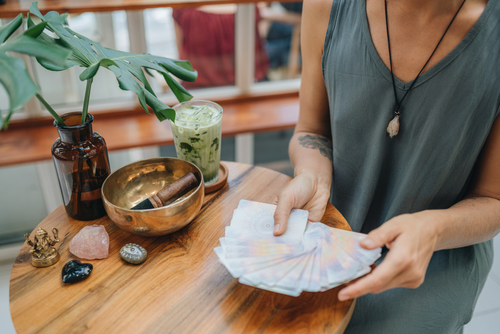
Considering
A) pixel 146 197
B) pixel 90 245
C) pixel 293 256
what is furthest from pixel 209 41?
pixel 293 256

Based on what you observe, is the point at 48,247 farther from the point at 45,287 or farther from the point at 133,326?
the point at 133,326

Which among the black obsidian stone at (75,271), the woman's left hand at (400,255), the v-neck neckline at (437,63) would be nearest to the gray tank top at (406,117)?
the v-neck neckline at (437,63)

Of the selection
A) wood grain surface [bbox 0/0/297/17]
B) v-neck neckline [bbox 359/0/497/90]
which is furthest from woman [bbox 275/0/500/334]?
wood grain surface [bbox 0/0/297/17]

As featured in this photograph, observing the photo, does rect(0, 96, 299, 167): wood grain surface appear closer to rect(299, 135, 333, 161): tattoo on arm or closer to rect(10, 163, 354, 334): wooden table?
rect(299, 135, 333, 161): tattoo on arm

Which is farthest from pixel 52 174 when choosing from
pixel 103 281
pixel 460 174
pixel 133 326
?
pixel 460 174

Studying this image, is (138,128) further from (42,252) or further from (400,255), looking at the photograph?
(400,255)

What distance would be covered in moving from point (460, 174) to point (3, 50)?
1.03m

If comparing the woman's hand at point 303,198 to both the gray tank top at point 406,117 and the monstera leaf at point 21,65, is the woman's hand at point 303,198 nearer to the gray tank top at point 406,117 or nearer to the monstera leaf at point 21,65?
the gray tank top at point 406,117

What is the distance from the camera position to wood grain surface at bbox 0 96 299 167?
1.71 m

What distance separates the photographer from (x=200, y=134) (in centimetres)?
94

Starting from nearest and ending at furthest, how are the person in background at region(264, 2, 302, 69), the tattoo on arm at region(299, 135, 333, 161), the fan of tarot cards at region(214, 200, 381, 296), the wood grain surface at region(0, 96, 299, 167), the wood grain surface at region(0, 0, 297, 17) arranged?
the fan of tarot cards at region(214, 200, 381, 296)
the tattoo on arm at region(299, 135, 333, 161)
the wood grain surface at region(0, 0, 297, 17)
the wood grain surface at region(0, 96, 299, 167)
the person in background at region(264, 2, 302, 69)

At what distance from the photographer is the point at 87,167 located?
2.81 ft

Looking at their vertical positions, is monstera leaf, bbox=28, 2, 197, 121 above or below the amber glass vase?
above

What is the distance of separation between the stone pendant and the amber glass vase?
2.38ft
